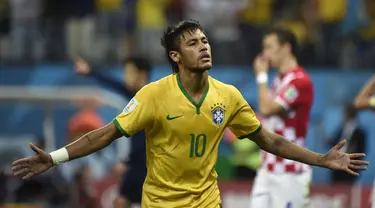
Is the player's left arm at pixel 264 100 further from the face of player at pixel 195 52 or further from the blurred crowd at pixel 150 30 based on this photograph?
the blurred crowd at pixel 150 30

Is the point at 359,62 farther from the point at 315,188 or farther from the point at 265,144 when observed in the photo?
the point at 265,144

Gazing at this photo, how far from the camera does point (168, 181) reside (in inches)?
287

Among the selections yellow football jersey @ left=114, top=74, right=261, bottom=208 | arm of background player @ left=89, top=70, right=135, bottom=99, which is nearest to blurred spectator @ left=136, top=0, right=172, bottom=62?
arm of background player @ left=89, top=70, right=135, bottom=99

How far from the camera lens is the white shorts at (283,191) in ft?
31.6

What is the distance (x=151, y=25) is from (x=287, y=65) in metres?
5.79

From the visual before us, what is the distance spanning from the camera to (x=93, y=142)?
7090mm

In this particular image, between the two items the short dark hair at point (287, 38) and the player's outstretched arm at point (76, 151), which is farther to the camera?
the short dark hair at point (287, 38)

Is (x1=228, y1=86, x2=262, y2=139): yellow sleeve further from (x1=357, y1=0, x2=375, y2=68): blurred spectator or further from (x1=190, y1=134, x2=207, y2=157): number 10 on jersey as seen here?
(x1=357, y1=0, x2=375, y2=68): blurred spectator

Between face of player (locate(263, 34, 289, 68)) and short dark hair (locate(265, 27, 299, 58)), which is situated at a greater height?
short dark hair (locate(265, 27, 299, 58))

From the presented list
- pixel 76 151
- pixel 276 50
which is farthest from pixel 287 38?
pixel 76 151

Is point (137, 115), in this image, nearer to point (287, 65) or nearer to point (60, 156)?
point (60, 156)

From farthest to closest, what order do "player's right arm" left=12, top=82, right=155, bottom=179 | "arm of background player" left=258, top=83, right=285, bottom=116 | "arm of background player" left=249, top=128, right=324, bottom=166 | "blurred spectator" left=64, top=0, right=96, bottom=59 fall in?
"blurred spectator" left=64, top=0, right=96, bottom=59
"arm of background player" left=258, top=83, right=285, bottom=116
"arm of background player" left=249, top=128, right=324, bottom=166
"player's right arm" left=12, top=82, right=155, bottom=179

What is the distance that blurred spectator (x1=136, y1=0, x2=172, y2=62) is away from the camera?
1512 centimetres

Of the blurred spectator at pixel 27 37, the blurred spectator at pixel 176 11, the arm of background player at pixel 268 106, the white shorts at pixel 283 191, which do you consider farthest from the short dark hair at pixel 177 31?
the blurred spectator at pixel 176 11
